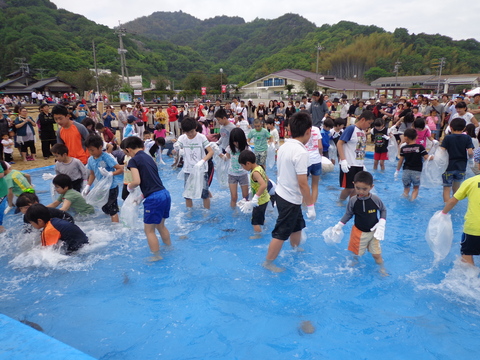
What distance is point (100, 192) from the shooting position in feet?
17.4

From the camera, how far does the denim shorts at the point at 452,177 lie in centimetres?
556

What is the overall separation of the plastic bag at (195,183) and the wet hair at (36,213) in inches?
87.5

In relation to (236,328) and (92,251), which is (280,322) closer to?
(236,328)

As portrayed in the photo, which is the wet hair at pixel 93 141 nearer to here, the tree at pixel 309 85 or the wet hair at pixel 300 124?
the wet hair at pixel 300 124

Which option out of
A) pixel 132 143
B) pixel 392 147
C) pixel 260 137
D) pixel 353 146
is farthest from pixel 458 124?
pixel 132 143

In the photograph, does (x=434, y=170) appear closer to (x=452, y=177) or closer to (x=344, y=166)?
(x=452, y=177)

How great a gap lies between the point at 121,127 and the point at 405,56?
9266 centimetres

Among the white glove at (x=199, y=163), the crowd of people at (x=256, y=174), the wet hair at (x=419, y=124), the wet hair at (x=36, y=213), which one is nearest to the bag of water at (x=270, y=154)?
the crowd of people at (x=256, y=174)

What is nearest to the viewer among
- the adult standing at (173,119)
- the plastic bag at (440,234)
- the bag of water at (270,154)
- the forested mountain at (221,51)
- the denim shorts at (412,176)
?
the plastic bag at (440,234)

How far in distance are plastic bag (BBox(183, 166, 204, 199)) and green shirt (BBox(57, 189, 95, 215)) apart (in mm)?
1620

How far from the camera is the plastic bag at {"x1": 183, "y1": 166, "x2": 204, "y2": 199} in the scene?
5477 mm

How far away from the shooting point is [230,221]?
18.7 ft

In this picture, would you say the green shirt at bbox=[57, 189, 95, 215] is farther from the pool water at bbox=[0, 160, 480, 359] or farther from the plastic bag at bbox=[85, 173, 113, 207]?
the pool water at bbox=[0, 160, 480, 359]

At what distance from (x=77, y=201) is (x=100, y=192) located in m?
0.37
